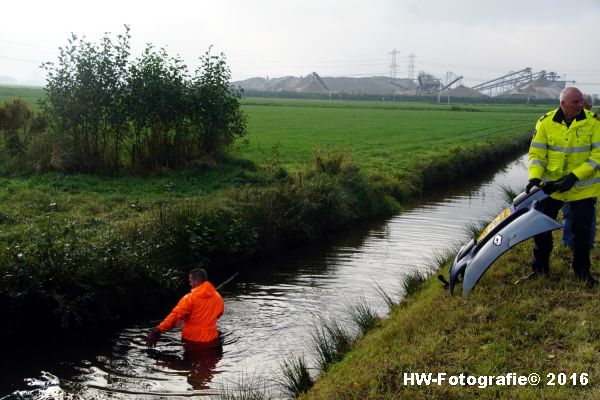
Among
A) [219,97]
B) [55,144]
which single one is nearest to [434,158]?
[219,97]

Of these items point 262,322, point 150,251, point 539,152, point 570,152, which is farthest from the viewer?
point 150,251

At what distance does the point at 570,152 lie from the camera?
791 cm

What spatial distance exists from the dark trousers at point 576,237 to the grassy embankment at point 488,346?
0.22 meters

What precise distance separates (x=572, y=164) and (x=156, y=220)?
7933 millimetres

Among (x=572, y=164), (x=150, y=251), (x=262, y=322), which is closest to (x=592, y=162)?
(x=572, y=164)

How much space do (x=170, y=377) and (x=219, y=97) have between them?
1590cm

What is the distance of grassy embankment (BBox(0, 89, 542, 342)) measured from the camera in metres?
9.68

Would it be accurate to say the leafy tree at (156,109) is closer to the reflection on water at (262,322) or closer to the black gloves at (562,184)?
the reflection on water at (262,322)

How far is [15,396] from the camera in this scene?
7895 millimetres

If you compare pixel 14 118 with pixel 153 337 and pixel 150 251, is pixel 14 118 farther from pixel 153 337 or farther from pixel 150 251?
pixel 153 337

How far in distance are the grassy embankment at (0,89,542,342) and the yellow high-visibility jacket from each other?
6698 mm

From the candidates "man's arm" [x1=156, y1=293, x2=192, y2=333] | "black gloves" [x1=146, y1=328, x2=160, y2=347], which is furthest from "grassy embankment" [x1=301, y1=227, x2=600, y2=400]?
"black gloves" [x1=146, y1=328, x2=160, y2=347]

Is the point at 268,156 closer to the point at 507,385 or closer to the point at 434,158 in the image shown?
the point at 434,158

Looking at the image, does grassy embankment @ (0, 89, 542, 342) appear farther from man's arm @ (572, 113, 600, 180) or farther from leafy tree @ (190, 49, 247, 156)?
man's arm @ (572, 113, 600, 180)
